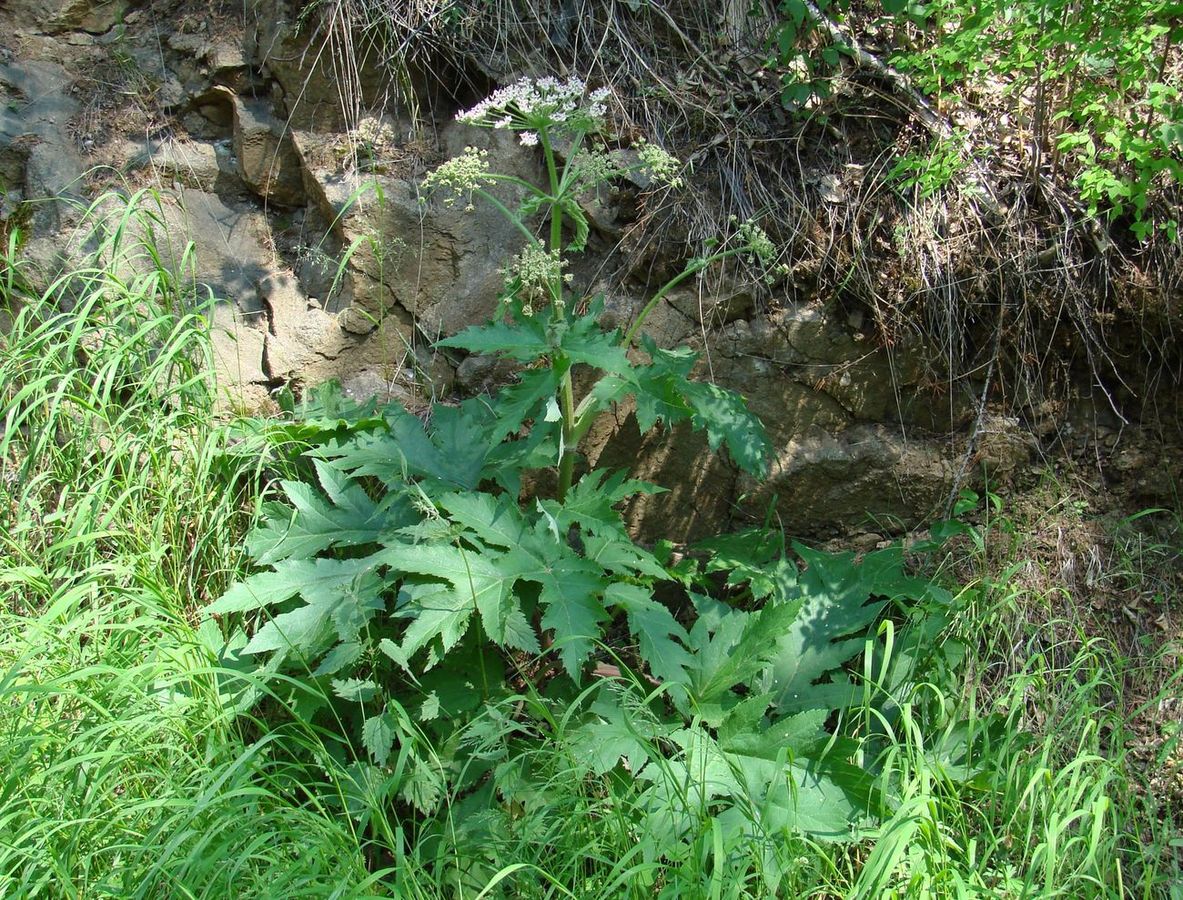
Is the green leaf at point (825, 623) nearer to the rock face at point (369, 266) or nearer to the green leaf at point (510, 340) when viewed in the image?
the rock face at point (369, 266)

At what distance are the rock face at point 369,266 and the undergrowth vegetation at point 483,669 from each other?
0.26 m

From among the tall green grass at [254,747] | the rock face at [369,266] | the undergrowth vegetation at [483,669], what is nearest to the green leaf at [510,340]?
the undergrowth vegetation at [483,669]

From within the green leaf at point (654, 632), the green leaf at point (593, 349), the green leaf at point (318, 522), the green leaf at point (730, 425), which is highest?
the green leaf at point (593, 349)

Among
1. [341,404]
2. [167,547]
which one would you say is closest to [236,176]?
[341,404]

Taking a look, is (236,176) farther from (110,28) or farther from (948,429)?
(948,429)

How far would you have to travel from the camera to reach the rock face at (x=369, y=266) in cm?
325

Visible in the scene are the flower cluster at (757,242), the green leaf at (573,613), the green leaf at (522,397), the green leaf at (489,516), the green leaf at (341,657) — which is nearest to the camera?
the green leaf at (573,613)

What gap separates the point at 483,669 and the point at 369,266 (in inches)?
61.8

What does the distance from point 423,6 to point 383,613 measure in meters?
2.10

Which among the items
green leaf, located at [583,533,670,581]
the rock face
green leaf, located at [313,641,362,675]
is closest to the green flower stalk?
green leaf, located at [583,533,670,581]

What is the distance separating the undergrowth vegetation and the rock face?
10.2 inches

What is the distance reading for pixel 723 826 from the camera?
2.06m

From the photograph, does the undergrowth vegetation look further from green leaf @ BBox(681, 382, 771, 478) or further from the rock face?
the rock face

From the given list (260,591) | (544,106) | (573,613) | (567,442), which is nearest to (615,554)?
(573,613)
